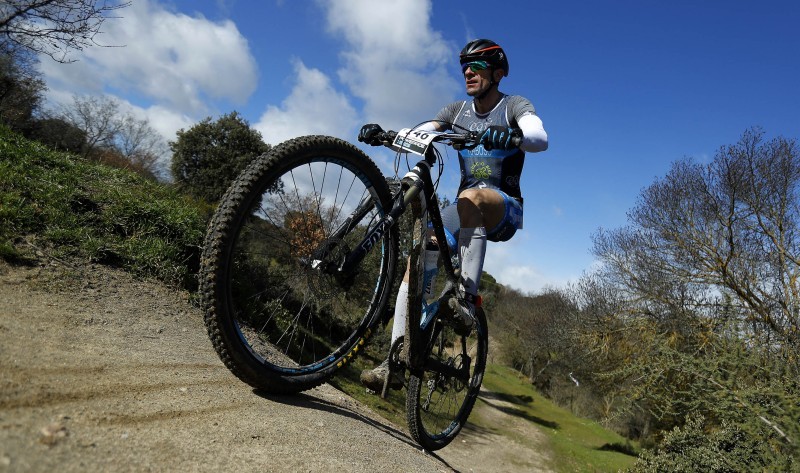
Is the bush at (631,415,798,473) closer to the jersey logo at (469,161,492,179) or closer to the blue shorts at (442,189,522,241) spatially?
the blue shorts at (442,189,522,241)

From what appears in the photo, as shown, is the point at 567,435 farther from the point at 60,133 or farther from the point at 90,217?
the point at 60,133

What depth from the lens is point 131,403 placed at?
2.23 m

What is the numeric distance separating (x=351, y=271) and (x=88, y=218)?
386 cm

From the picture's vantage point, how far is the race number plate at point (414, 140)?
11.7ft

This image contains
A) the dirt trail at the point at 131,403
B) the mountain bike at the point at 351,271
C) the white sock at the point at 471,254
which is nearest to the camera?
the dirt trail at the point at 131,403

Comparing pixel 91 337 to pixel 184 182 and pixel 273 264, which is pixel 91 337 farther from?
pixel 184 182

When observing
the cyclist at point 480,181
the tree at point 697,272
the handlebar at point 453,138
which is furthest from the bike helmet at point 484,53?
the tree at point 697,272

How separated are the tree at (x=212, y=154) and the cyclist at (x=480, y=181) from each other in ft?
89.1

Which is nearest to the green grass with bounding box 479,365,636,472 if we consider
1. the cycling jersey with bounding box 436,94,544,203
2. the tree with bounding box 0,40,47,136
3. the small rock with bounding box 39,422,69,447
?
the cycling jersey with bounding box 436,94,544,203

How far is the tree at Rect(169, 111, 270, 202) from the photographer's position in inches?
1151

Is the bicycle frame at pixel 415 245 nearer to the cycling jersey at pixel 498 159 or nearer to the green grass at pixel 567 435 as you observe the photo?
the cycling jersey at pixel 498 159

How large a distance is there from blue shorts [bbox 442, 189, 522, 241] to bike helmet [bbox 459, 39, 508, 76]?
4.02 ft

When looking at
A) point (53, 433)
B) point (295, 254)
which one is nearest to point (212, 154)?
point (295, 254)

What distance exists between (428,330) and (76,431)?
103 inches
